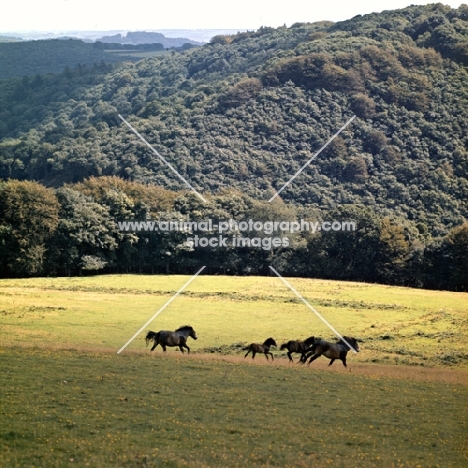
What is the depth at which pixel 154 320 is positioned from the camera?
3656 centimetres

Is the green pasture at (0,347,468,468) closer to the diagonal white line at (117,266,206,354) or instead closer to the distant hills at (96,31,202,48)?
the diagonal white line at (117,266,206,354)

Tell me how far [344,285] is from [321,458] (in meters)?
32.4

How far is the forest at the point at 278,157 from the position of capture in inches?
1973

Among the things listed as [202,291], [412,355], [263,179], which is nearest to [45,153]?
[263,179]

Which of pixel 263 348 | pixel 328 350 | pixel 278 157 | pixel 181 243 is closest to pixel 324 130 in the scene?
pixel 278 157

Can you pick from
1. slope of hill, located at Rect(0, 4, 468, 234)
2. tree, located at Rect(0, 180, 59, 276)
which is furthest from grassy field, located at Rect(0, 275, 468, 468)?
slope of hill, located at Rect(0, 4, 468, 234)

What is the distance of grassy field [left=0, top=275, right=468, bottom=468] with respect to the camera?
1587cm

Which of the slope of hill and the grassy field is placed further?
the slope of hill

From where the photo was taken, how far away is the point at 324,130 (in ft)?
287

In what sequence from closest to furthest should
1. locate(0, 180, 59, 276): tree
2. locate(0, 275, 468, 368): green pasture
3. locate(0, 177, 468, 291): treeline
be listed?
locate(0, 275, 468, 368): green pasture → locate(0, 180, 59, 276): tree → locate(0, 177, 468, 291): treeline

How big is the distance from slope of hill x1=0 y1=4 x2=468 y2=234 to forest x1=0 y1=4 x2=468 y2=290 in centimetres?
20

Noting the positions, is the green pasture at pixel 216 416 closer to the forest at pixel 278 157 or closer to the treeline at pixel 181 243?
the treeline at pixel 181 243

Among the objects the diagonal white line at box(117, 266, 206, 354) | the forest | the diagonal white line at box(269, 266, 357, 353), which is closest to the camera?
the diagonal white line at box(117, 266, 206, 354)

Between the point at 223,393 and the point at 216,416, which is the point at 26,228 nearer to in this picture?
the point at 223,393
